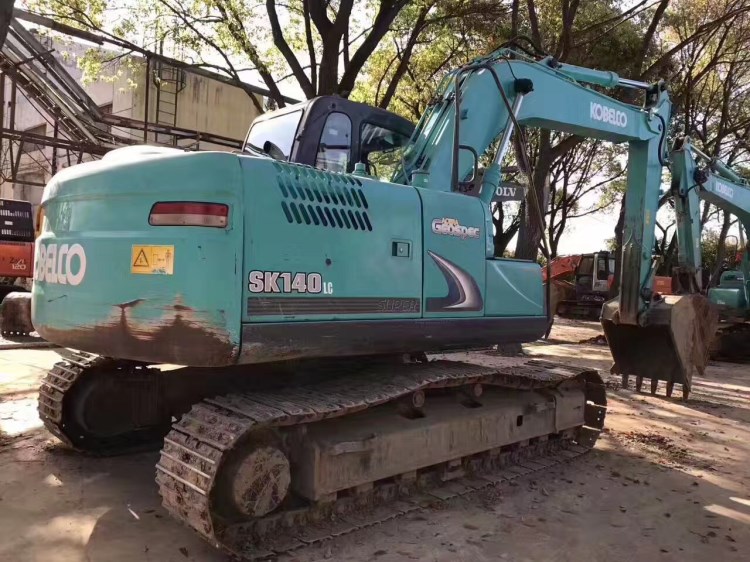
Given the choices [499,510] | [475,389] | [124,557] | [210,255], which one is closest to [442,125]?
[475,389]

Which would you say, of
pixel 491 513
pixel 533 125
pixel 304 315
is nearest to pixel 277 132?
pixel 304 315

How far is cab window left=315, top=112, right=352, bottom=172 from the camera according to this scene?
4.53 m

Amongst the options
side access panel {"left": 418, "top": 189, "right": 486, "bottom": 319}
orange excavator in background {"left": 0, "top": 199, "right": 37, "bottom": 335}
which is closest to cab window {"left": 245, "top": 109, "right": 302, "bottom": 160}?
side access panel {"left": 418, "top": 189, "right": 486, "bottom": 319}

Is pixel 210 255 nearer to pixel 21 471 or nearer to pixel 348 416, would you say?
pixel 348 416

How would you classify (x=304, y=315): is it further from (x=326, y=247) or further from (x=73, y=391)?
(x=73, y=391)

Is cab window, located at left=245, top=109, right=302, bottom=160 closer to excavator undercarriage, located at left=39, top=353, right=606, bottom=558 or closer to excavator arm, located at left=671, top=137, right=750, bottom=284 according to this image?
excavator undercarriage, located at left=39, top=353, right=606, bottom=558

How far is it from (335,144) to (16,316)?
9.01m

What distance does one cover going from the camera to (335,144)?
459 cm

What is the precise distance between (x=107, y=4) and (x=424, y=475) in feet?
41.2

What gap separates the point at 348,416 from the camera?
13.6 feet

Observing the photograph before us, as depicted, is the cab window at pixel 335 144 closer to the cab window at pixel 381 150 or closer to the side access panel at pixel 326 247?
the cab window at pixel 381 150

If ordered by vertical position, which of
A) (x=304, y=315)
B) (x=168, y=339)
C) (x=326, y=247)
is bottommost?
(x=168, y=339)

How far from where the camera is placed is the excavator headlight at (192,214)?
3.21m

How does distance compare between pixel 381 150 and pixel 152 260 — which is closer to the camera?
pixel 152 260
